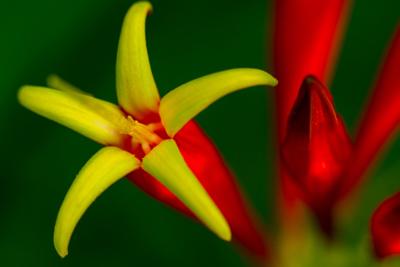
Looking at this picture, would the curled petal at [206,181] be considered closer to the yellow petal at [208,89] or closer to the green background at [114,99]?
the yellow petal at [208,89]

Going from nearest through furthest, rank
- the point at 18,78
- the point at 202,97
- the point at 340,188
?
the point at 202,97
the point at 340,188
the point at 18,78

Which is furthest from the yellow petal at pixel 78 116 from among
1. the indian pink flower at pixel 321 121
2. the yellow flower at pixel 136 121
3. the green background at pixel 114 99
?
the green background at pixel 114 99

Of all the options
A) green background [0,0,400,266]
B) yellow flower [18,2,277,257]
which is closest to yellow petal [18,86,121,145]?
yellow flower [18,2,277,257]

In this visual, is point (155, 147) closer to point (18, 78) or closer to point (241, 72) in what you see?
point (241, 72)

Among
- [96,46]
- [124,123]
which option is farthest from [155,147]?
[96,46]

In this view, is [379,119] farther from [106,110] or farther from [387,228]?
[106,110]
